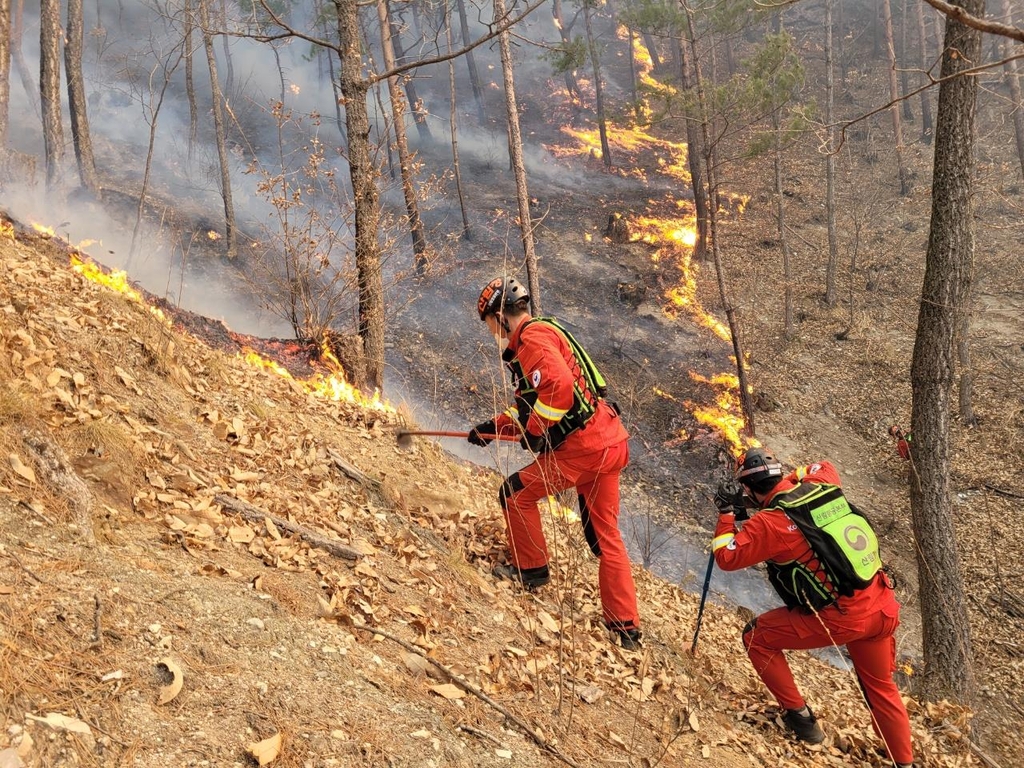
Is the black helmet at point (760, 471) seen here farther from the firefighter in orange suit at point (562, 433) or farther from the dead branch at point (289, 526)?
the dead branch at point (289, 526)

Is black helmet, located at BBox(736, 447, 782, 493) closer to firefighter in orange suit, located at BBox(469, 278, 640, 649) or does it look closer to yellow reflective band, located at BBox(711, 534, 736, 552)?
yellow reflective band, located at BBox(711, 534, 736, 552)

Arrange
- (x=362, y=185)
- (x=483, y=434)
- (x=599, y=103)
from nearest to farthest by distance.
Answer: (x=483, y=434), (x=362, y=185), (x=599, y=103)

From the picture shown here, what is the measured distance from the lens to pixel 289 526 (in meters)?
4.04

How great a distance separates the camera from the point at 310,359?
752 centimetres

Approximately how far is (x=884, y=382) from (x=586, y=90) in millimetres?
24000

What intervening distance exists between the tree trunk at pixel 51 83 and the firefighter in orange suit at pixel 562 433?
43.9ft

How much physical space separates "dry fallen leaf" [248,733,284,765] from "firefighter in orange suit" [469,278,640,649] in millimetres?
2218

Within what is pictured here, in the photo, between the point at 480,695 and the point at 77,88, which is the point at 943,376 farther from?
the point at 77,88

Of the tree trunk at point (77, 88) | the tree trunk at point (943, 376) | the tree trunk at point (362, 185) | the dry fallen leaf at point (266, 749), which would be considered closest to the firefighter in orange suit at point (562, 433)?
the dry fallen leaf at point (266, 749)

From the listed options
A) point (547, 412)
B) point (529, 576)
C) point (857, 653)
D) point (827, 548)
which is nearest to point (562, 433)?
point (547, 412)

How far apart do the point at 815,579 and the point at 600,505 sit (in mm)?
1354

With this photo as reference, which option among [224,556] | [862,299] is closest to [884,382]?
[862,299]

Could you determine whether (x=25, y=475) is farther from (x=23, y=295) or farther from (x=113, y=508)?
(x=23, y=295)

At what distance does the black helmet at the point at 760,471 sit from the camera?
14.3 feet
